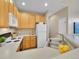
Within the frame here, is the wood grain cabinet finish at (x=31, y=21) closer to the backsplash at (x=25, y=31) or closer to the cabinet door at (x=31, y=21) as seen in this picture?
the cabinet door at (x=31, y=21)

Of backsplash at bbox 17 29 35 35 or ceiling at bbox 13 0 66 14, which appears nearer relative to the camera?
ceiling at bbox 13 0 66 14

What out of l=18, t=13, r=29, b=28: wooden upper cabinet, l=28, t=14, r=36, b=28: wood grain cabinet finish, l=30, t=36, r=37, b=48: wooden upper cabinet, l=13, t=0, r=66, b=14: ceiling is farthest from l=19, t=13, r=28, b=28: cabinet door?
l=13, t=0, r=66, b=14: ceiling

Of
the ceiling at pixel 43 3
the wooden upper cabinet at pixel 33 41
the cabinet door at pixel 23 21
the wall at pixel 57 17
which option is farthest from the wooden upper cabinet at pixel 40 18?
the wall at pixel 57 17

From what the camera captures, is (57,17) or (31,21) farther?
(31,21)

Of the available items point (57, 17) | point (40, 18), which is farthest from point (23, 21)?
point (57, 17)

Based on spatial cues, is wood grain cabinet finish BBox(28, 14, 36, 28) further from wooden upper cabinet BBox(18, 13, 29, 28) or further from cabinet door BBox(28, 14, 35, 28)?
wooden upper cabinet BBox(18, 13, 29, 28)

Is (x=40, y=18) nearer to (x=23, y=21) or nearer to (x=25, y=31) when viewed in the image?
(x=23, y=21)

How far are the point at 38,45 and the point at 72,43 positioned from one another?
192 inches

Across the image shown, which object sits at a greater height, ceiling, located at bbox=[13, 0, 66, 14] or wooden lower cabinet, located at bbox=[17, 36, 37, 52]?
ceiling, located at bbox=[13, 0, 66, 14]

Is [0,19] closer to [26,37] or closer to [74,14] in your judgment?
[74,14]

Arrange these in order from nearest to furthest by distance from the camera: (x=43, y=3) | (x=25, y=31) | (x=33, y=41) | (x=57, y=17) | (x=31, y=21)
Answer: (x=57, y=17) < (x=43, y=3) < (x=33, y=41) < (x=31, y=21) < (x=25, y=31)

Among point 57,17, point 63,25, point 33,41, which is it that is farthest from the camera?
point 33,41

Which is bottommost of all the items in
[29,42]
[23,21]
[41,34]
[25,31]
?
[29,42]

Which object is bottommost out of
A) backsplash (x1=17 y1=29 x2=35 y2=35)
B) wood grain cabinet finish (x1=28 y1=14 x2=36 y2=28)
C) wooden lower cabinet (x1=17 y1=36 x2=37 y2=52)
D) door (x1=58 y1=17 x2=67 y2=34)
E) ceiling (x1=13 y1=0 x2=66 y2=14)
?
wooden lower cabinet (x1=17 y1=36 x2=37 y2=52)
